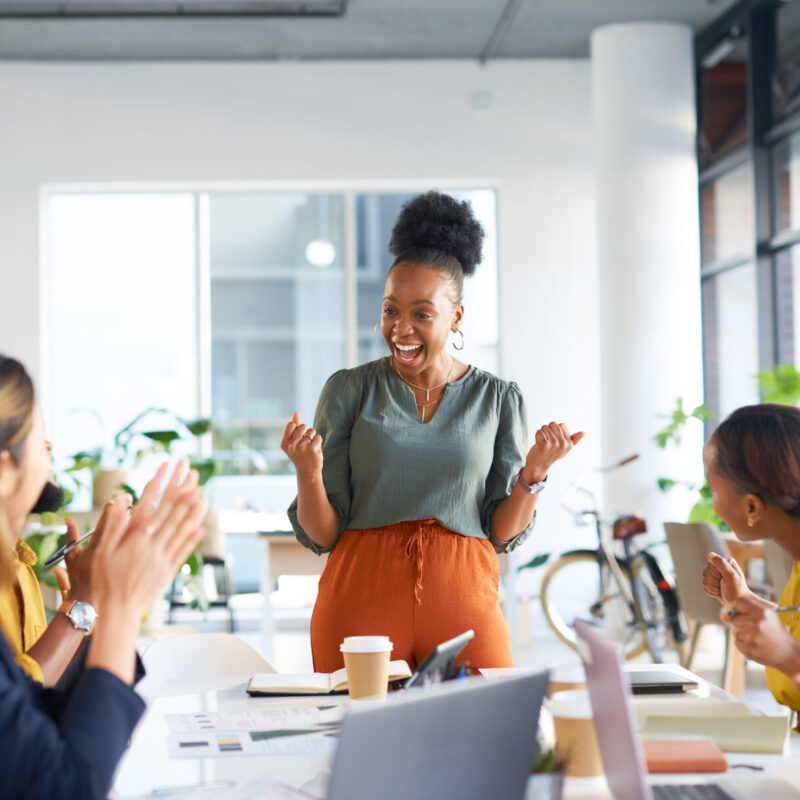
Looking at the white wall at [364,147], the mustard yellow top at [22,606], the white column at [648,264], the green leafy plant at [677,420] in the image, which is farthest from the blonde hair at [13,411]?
the white wall at [364,147]

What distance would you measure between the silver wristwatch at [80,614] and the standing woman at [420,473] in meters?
0.50

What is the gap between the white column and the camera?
5.88 meters

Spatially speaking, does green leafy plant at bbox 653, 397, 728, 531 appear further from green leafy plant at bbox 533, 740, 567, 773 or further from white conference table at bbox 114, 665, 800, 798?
green leafy plant at bbox 533, 740, 567, 773

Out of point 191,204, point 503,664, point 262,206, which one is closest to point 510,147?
point 262,206

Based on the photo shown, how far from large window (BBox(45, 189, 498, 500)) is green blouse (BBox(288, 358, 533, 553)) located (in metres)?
4.54

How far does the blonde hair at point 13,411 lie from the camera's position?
1.13 metres

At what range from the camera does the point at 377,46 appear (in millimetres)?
6465

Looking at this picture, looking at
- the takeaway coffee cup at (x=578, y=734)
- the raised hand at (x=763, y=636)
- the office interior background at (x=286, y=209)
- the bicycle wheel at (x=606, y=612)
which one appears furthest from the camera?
the office interior background at (x=286, y=209)

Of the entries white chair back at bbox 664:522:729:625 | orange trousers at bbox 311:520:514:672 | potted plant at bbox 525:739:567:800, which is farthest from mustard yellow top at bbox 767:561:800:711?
white chair back at bbox 664:522:729:625

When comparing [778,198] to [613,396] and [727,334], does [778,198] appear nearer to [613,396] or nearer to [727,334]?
[727,334]

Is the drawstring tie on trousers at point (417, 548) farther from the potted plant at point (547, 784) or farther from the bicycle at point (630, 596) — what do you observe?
the bicycle at point (630, 596)

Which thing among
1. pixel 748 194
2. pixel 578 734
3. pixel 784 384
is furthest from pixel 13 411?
pixel 748 194

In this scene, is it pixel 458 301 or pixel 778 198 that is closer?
pixel 458 301

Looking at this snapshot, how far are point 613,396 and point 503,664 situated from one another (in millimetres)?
4138
